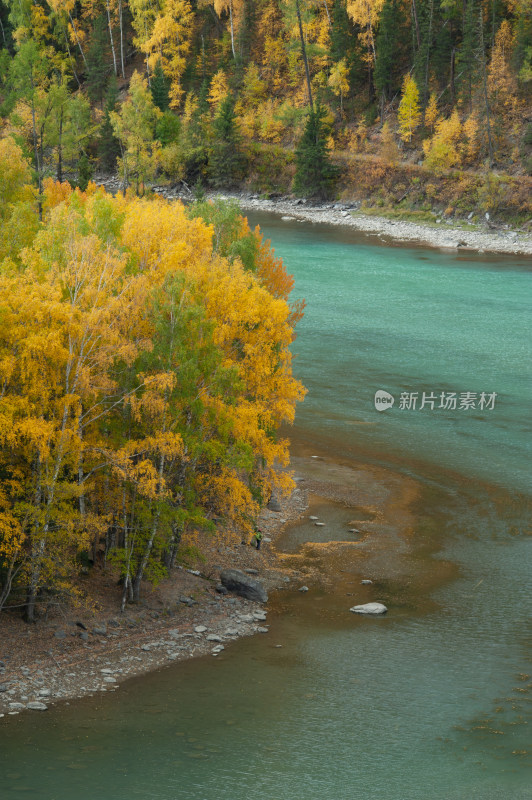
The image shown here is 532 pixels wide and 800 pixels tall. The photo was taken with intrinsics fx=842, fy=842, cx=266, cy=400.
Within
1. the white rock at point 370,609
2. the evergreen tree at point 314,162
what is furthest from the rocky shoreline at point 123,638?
the evergreen tree at point 314,162

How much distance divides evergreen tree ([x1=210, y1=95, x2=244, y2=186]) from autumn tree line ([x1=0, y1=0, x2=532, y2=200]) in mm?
179

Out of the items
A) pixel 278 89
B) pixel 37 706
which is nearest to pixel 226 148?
pixel 278 89

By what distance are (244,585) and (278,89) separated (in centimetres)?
10232

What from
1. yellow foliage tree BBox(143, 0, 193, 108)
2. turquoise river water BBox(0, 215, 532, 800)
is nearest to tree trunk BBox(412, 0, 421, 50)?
yellow foliage tree BBox(143, 0, 193, 108)

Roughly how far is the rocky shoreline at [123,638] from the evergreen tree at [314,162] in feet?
261

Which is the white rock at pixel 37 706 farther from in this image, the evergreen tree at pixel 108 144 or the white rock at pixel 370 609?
the evergreen tree at pixel 108 144

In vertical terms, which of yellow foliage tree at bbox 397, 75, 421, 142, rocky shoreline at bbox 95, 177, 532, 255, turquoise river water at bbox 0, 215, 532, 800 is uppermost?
yellow foliage tree at bbox 397, 75, 421, 142

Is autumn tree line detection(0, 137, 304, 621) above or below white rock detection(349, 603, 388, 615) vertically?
above

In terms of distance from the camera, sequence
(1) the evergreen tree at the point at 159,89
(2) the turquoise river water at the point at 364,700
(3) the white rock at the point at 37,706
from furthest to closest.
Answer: (1) the evergreen tree at the point at 159,89, (3) the white rock at the point at 37,706, (2) the turquoise river water at the point at 364,700

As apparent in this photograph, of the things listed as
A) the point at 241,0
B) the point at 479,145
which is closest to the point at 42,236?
the point at 479,145

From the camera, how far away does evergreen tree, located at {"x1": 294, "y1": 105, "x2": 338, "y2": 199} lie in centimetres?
9794

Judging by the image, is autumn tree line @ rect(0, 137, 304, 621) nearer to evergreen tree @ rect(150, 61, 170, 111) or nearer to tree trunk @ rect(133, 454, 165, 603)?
tree trunk @ rect(133, 454, 165, 603)

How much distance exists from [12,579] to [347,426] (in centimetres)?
2147

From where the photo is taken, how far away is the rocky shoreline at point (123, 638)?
1942 cm
